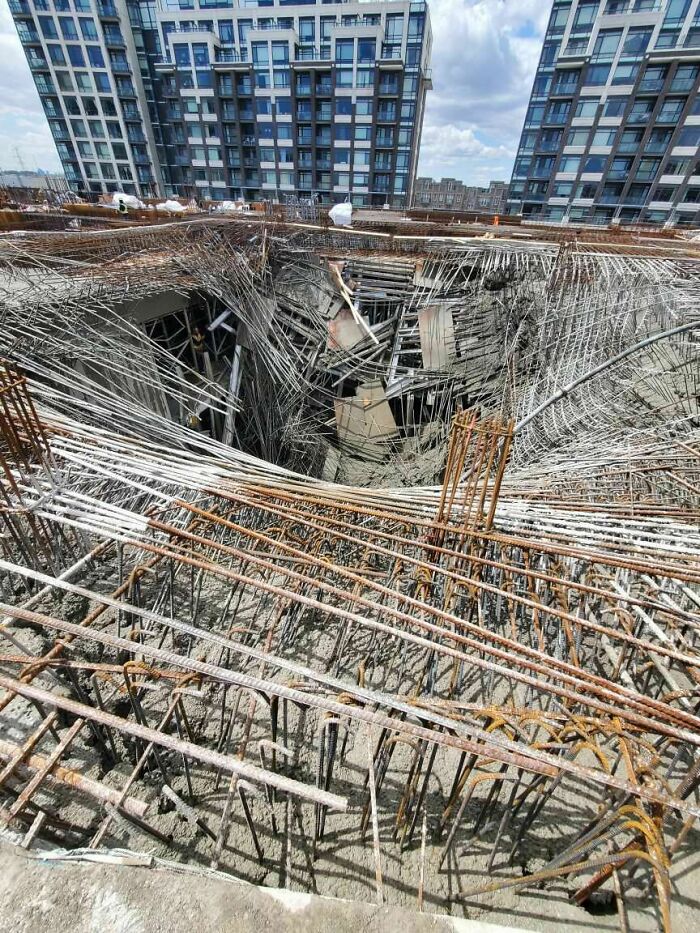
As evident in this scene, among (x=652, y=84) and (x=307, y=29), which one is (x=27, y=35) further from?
(x=652, y=84)

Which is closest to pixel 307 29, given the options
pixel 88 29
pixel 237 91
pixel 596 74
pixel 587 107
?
pixel 237 91

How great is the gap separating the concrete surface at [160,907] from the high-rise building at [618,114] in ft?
153

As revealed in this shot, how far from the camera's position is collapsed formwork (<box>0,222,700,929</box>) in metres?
2.26

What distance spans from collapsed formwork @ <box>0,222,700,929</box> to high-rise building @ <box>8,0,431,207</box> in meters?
40.4

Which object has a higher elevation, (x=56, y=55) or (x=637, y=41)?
(x=637, y=41)

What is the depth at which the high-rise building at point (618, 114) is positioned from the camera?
33.7 metres

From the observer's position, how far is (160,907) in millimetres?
1515

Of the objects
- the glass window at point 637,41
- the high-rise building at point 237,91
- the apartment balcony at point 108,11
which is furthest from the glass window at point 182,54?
the glass window at point 637,41

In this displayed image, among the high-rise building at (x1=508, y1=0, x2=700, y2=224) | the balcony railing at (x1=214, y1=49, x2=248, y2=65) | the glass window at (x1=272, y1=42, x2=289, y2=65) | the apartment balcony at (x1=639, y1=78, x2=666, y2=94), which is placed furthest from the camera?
the balcony railing at (x1=214, y1=49, x2=248, y2=65)

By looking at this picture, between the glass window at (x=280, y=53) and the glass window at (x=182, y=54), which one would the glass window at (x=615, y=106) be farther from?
the glass window at (x=182, y=54)

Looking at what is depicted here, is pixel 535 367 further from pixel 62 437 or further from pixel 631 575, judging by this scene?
pixel 62 437

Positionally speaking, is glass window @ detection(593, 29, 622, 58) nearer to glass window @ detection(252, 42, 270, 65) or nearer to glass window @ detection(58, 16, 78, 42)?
glass window @ detection(252, 42, 270, 65)

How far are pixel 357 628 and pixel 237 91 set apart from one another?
5468 centimetres

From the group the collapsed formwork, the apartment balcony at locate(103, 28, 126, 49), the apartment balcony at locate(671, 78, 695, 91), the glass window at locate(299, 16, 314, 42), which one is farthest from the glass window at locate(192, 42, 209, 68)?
the collapsed formwork
